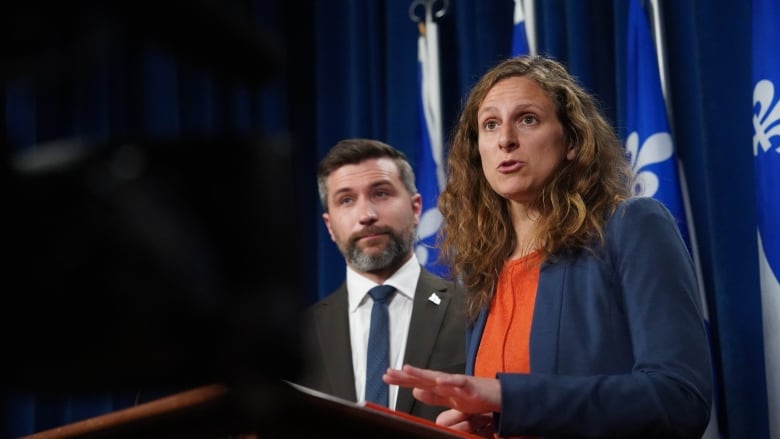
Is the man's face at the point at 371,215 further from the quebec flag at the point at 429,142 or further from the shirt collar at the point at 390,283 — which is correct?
the quebec flag at the point at 429,142

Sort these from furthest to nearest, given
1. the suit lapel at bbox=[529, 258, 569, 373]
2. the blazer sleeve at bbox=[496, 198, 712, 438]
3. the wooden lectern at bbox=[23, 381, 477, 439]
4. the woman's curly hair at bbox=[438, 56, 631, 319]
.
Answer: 1. the woman's curly hair at bbox=[438, 56, 631, 319]
2. the suit lapel at bbox=[529, 258, 569, 373]
3. the blazer sleeve at bbox=[496, 198, 712, 438]
4. the wooden lectern at bbox=[23, 381, 477, 439]

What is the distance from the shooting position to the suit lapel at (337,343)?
278 centimetres

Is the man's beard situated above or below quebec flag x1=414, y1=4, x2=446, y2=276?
below

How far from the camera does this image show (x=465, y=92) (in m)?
3.74

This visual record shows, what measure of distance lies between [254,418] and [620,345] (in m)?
1.28

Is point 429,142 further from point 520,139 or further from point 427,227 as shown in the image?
point 520,139

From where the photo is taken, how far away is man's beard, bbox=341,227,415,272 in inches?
116

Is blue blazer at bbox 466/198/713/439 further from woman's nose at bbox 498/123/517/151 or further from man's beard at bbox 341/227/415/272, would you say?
man's beard at bbox 341/227/415/272

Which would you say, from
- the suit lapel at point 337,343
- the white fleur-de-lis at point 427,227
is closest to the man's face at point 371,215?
the suit lapel at point 337,343

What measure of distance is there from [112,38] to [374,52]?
381 cm

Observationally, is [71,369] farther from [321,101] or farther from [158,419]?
[321,101]

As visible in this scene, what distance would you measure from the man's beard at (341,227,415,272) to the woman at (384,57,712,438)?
633 millimetres

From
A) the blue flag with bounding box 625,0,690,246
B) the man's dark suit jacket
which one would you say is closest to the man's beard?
the man's dark suit jacket

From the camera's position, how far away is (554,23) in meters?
3.55
